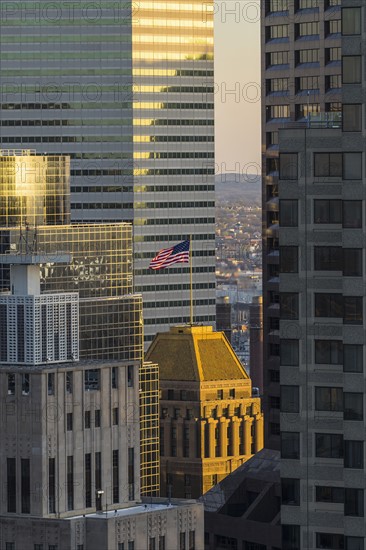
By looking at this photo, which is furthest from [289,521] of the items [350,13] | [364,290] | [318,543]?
[350,13]

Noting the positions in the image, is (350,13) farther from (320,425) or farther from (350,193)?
(320,425)

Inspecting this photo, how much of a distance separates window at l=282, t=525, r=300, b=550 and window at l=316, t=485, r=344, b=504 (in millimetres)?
1815

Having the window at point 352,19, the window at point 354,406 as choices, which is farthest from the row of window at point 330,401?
the window at point 352,19

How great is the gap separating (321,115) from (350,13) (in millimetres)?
9859

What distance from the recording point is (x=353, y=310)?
123250 millimetres

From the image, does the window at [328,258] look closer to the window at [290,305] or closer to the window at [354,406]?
the window at [290,305]

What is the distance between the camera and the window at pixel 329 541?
12319 centimetres

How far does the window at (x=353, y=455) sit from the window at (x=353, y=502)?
109cm

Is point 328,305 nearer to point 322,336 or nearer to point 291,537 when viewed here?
point 322,336

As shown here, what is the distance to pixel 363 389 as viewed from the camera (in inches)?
4825

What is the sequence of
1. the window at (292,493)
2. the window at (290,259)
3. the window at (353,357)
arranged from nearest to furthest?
the window at (353,357), the window at (292,493), the window at (290,259)

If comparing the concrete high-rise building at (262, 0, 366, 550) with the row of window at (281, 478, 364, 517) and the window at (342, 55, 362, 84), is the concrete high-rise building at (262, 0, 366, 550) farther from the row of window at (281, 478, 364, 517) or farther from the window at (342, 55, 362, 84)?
the window at (342, 55, 362, 84)

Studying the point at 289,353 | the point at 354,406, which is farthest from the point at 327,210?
the point at 354,406

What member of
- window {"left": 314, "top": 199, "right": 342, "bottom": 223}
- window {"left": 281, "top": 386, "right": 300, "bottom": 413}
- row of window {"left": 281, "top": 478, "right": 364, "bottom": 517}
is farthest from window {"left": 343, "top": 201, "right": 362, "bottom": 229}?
row of window {"left": 281, "top": 478, "right": 364, "bottom": 517}
